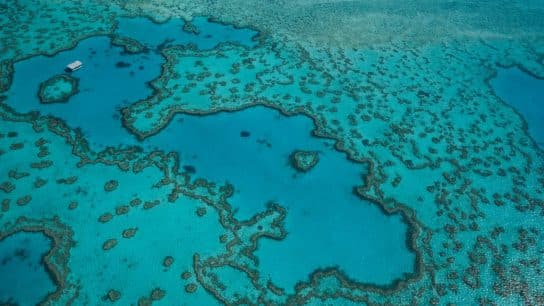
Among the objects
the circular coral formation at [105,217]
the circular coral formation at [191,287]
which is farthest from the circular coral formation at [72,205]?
the circular coral formation at [191,287]

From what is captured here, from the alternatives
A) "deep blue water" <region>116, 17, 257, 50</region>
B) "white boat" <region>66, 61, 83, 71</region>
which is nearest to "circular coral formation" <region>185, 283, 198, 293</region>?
"white boat" <region>66, 61, 83, 71</region>

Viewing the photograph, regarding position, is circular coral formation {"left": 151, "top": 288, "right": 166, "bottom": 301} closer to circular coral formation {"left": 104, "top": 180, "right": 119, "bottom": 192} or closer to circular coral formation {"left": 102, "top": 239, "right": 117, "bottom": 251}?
circular coral formation {"left": 102, "top": 239, "right": 117, "bottom": 251}

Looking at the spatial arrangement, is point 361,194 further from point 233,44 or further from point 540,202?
point 233,44

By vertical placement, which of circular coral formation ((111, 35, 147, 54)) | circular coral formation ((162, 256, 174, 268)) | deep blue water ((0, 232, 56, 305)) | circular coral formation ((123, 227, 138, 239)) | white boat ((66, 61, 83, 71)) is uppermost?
circular coral formation ((111, 35, 147, 54))

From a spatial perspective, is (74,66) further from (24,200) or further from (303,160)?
(303,160)

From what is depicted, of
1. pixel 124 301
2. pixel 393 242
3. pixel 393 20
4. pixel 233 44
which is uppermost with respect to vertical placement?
pixel 393 20

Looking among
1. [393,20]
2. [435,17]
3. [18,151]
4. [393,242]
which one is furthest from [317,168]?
[435,17]
